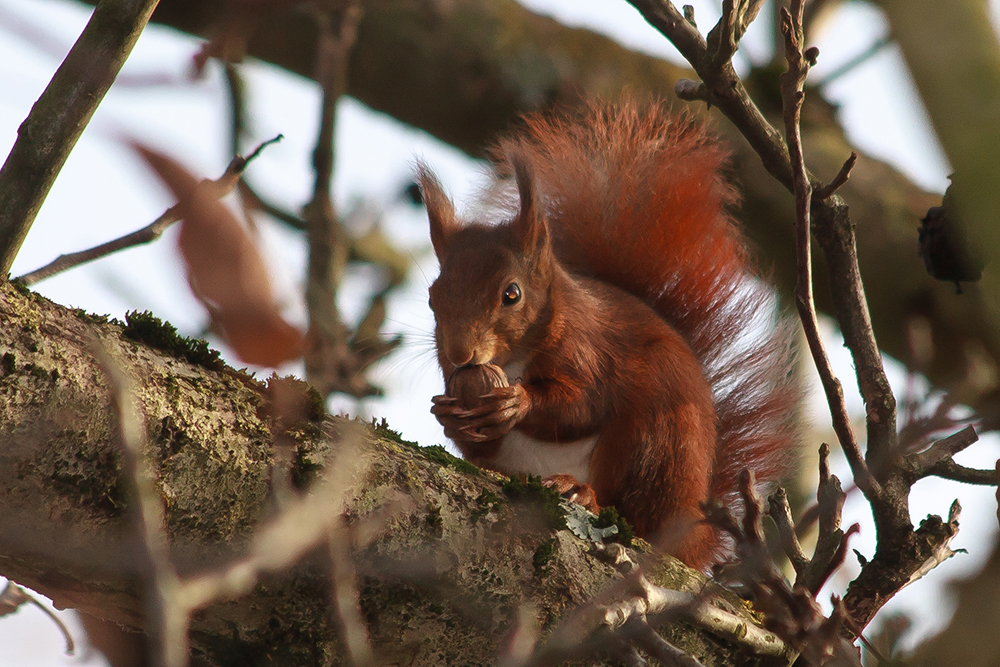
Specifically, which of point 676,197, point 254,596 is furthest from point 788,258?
point 254,596

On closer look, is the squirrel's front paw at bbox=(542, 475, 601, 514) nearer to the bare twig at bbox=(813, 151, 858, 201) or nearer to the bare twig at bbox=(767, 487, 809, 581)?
the bare twig at bbox=(767, 487, 809, 581)

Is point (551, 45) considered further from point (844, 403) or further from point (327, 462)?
point (327, 462)

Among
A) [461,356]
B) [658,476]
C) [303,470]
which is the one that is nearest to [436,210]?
[461,356]

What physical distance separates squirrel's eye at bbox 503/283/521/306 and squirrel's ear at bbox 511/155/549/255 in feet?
0.40

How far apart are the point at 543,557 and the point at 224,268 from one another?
65cm

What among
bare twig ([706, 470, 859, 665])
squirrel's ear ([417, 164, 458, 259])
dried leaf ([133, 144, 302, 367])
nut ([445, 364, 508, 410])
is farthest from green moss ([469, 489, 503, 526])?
squirrel's ear ([417, 164, 458, 259])

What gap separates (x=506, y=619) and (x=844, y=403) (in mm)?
647

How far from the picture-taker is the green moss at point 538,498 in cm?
150

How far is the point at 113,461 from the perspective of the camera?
110cm

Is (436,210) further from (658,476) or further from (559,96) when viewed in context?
(658,476)

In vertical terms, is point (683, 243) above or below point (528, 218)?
below

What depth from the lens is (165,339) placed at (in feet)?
4.25

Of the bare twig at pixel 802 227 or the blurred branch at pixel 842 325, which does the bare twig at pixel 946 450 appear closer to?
the blurred branch at pixel 842 325

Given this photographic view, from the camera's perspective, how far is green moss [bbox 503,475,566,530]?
4.94 ft
